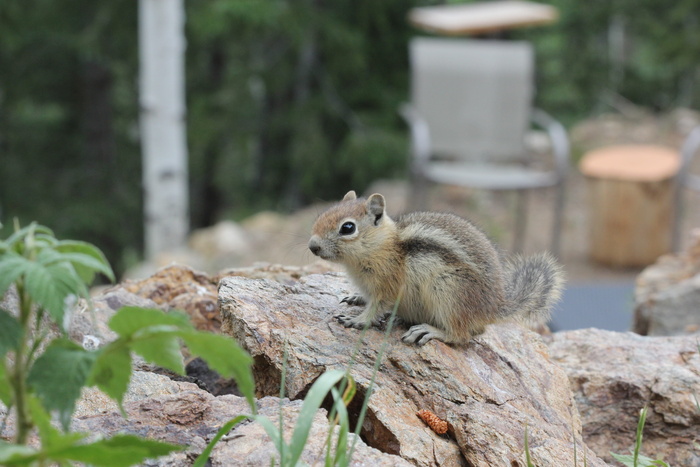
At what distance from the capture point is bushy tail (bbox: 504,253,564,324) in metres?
2.85

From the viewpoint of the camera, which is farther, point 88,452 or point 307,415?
point 307,415

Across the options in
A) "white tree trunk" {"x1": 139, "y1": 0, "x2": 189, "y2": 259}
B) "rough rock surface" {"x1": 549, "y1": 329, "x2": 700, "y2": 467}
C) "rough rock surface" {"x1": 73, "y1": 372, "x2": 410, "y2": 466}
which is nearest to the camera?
"rough rock surface" {"x1": 73, "y1": 372, "x2": 410, "y2": 466}

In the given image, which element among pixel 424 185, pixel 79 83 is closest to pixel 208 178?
pixel 79 83

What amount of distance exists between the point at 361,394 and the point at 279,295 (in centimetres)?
46

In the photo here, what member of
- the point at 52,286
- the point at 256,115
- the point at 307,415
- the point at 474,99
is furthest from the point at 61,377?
the point at 256,115

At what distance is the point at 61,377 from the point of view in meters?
1.36

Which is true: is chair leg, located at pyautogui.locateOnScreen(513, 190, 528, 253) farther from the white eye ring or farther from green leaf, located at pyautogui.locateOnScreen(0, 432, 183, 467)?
green leaf, located at pyautogui.locateOnScreen(0, 432, 183, 467)

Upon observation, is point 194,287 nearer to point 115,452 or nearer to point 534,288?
point 534,288

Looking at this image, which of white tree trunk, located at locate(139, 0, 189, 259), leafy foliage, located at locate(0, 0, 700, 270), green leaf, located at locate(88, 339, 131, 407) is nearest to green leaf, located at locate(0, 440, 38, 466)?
green leaf, located at locate(88, 339, 131, 407)

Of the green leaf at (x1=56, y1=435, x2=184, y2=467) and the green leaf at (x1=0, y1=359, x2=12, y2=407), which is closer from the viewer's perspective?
the green leaf at (x1=56, y1=435, x2=184, y2=467)

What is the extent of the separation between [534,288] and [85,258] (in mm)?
1849

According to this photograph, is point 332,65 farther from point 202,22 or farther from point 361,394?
point 361,394

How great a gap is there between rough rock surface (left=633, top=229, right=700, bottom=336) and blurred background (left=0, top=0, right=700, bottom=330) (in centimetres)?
535

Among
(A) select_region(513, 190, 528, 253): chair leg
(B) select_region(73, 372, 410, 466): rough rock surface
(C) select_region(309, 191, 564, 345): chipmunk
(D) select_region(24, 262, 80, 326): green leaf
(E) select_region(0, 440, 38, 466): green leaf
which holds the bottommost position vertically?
(A) select_region(513, 190, 528, 253): chair leg
